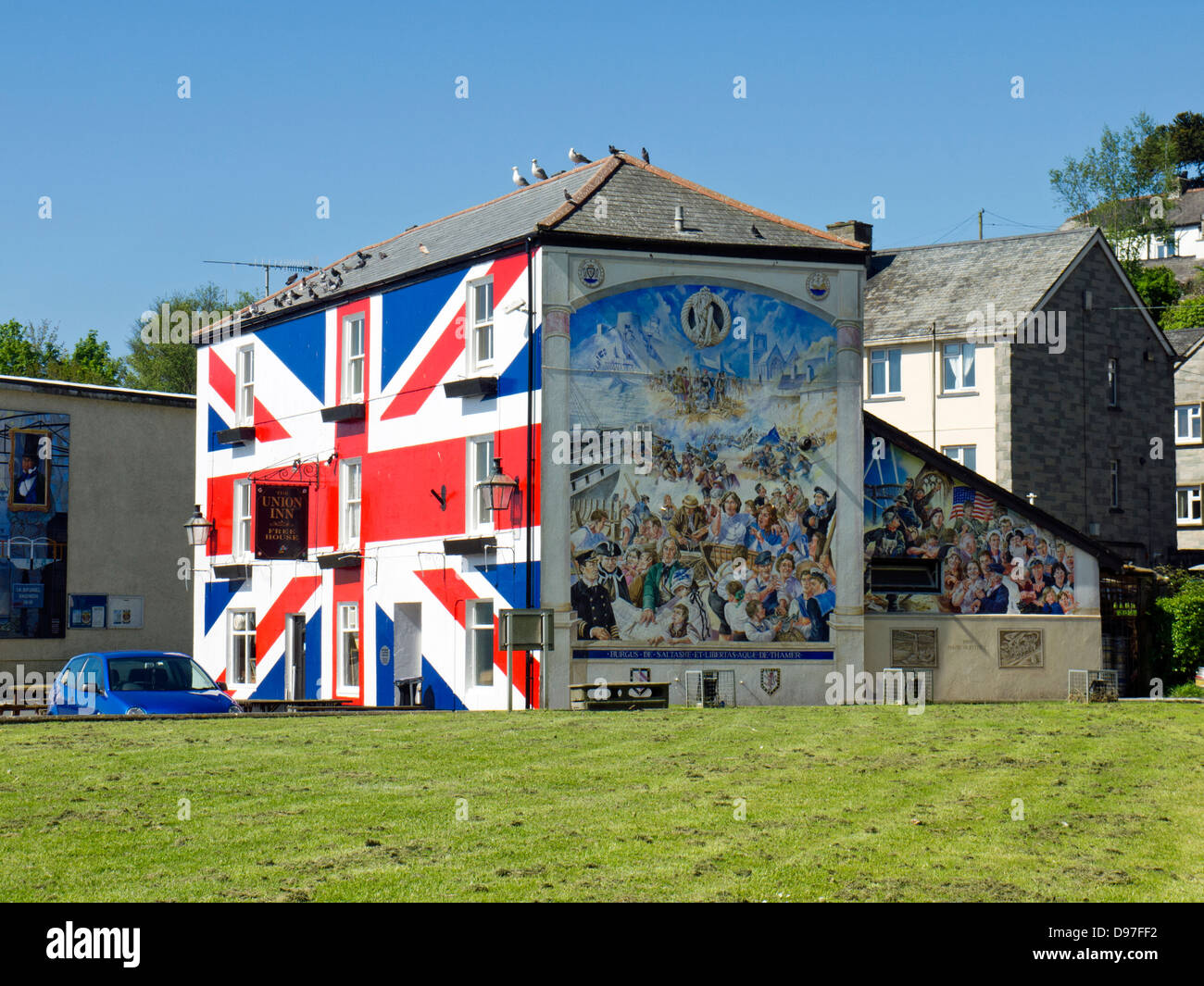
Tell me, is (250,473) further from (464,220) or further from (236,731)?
(236,731)

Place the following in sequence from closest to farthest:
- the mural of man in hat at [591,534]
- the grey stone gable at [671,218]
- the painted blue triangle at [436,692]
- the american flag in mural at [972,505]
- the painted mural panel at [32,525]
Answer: the mural of man in hat at [591,534] < the grey stone gable at [671,218] < the painted blue triangle at [436,692] < the american flag in mural at [972,505] < the painted mural panel at [32,525]

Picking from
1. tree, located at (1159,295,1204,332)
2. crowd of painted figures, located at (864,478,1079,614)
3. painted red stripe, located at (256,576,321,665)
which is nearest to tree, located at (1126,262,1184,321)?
tree, located at (1159,295,1204,332)

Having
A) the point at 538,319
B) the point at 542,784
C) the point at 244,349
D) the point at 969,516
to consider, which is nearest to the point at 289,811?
the point at 542,784

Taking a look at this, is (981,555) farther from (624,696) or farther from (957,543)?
(624,696)

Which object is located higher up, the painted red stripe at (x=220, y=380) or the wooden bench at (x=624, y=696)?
the painted red stripe at (x=220, y=380)

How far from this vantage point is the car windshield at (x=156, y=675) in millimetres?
23172

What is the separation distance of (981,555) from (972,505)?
1.11 m

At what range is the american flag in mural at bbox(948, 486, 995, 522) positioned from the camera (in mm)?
32938

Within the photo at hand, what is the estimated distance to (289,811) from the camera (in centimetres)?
1220

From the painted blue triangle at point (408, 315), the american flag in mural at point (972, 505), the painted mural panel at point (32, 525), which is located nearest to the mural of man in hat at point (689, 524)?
the american flag in mural at point (972, 505)

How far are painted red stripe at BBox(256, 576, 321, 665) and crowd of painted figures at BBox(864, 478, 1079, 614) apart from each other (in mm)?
13145

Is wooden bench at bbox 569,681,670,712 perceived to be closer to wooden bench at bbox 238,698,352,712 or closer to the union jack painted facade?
the union jack painted facade

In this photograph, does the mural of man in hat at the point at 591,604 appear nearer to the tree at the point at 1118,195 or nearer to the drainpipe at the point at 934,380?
the drainpipe at the point at 934,380

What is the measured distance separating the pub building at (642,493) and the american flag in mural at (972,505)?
0.06 meters
